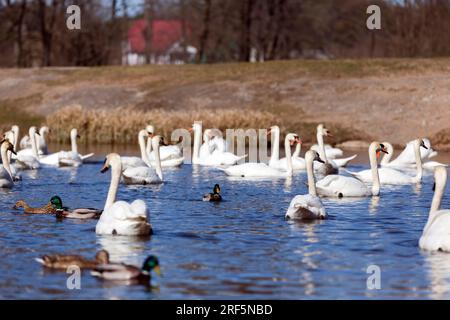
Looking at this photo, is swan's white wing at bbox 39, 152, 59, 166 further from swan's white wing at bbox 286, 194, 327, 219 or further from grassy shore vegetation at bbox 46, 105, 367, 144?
swan's white wing at bbox 286, 194, 327, 219

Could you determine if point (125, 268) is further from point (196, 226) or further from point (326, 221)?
point (326, 221)

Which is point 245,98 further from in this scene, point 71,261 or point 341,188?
point 71,261

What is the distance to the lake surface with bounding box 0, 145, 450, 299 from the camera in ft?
39.3

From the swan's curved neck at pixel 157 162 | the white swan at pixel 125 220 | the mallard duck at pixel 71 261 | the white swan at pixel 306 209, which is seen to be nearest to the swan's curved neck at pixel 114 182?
the white swan at pixel 125 220

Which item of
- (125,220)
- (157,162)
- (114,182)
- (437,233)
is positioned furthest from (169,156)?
(437,233)

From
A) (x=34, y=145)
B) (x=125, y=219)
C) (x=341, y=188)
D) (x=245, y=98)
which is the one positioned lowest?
(x=341, y=188)

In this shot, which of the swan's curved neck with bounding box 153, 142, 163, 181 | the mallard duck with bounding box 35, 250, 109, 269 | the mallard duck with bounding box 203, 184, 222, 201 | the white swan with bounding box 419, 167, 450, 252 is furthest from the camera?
the swan's curved neck with bounding box 153, 142, 163, 181

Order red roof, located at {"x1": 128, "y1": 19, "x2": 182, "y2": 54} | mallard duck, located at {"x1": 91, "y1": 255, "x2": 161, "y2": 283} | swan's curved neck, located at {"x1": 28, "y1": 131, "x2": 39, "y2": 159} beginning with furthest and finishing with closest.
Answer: red roof, located at {"x1": 128, "y1": 19, "x2": 182, "y2": 54}, swan's curved neck, located at {"x1": 28, "y1": 131, "x2": 39, "y2": 159}, mallard duck, located at {"x1": 91, "y1": 255, "x2": 161, "y2": 283}

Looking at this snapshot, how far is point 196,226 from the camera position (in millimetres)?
16594

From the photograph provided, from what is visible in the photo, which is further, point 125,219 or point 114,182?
point 114,182

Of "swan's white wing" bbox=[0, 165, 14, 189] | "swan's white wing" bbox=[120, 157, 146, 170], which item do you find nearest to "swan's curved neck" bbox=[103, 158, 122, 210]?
"swan's white wing" bbox=[0, 165, 14, 189]

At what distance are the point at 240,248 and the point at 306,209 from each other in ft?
8.09

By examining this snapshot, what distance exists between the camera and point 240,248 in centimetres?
1462

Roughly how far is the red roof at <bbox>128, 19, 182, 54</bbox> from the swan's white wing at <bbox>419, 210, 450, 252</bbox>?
83.0 m
